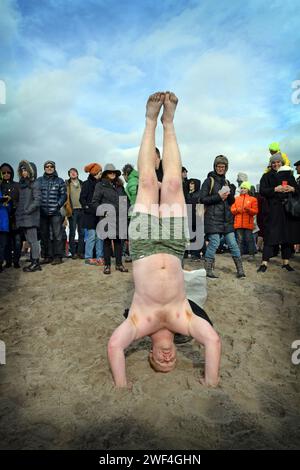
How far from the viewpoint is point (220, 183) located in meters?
7.03

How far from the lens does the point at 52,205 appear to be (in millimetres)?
7699

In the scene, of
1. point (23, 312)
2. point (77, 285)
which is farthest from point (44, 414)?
point (77, 285)

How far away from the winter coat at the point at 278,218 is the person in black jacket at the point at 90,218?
4037 mm

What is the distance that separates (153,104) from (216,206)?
3.86m

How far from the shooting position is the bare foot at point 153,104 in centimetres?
339

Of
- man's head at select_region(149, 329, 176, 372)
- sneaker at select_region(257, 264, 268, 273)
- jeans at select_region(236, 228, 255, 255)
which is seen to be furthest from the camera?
jeans at select_region(236, 228, 255, 255)

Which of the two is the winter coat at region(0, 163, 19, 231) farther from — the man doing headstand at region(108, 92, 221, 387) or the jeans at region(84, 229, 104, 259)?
the man doing headstand at region(108, 92, 221, 387)

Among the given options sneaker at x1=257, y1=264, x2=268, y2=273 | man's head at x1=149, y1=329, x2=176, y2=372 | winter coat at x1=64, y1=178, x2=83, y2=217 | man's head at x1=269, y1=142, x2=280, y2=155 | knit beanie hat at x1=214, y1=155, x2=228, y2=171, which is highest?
man's head at x1=269, y1=142, x2=280, y2=155

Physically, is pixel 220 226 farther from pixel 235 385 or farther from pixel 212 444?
pixel 212 444

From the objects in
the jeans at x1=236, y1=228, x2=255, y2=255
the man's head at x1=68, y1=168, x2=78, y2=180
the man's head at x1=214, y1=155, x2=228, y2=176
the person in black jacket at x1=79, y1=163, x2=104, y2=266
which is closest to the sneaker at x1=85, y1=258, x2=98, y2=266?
the person in black jacket at x1=79, y1=163, x2=104, y2=266

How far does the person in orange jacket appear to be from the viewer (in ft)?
→ 29.2

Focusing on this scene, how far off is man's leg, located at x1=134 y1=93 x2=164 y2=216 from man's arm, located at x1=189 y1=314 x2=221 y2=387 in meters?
1.18
